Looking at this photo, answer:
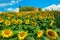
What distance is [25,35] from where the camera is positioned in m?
3.04

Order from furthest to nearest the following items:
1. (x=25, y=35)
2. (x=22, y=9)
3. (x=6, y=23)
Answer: (x=22, y=9) → (x=6, y=23) → (x=25, y=35)

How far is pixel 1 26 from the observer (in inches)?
171

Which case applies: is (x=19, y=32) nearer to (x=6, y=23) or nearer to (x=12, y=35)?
(x=12, y=35)

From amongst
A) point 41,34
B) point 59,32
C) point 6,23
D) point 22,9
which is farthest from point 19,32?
point 22,9

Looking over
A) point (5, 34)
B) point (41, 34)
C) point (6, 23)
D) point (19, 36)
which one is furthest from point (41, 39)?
point (6, 23)

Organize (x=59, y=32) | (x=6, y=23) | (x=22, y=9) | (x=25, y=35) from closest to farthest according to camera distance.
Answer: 1. (x=25, y=35)
2. (x=59, y=32)
3. (x=6, y=23)
4. (x=22, y=9)

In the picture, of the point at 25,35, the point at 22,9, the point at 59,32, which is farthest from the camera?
the point at 22,9

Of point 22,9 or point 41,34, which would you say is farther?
point 22,9

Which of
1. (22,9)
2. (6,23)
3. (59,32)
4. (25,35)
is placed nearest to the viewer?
(25,35)

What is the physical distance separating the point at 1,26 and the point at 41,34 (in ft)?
4.68

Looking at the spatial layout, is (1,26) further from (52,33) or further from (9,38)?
(52,33)

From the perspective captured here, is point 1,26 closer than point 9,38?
No

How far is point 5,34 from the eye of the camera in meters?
3.16

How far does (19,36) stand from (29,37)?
0.47 ft
